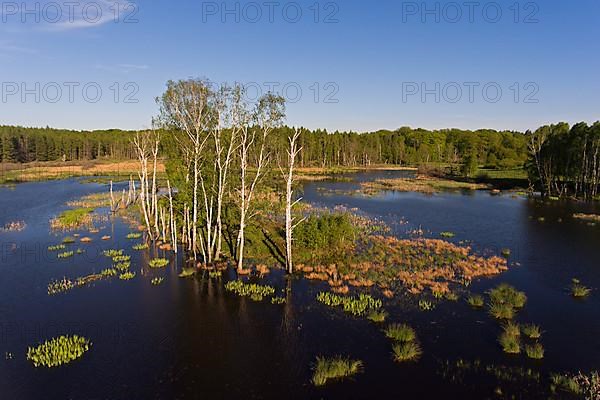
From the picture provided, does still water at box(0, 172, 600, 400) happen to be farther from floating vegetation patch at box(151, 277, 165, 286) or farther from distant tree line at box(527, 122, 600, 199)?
distant tree line at box(527, 122, 600, 199)

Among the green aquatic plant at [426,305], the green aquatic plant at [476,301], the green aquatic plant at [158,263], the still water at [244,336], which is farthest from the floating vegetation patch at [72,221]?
the green aquatic plant at [476,301]

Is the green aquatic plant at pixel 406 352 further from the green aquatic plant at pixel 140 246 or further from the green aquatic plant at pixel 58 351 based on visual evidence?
the green aquatic plant at pixel 140 246

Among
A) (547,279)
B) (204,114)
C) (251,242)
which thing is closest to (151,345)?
(251,242)

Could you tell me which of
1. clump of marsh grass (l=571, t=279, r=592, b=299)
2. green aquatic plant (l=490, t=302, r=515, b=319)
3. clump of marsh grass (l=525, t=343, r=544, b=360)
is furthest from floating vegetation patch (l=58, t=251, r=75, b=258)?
clump of marsh grass (l=571, t=279, r=592, b=299)

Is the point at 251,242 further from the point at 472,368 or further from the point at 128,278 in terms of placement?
the point at 472,368

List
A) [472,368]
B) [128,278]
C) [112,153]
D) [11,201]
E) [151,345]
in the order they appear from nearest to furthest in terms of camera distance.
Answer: [472,368], [151,345], [128,278], [11,201], [112,153]

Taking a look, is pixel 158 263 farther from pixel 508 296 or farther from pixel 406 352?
pixel 508 296
